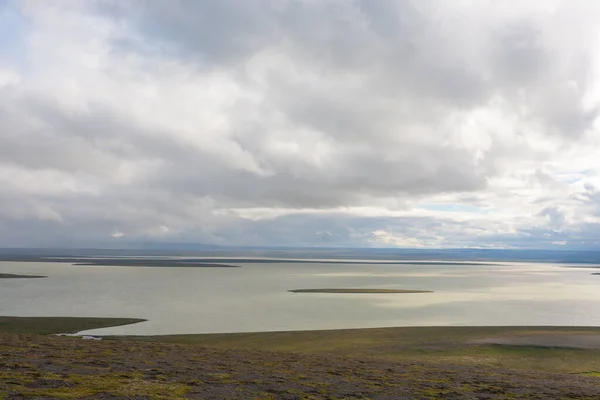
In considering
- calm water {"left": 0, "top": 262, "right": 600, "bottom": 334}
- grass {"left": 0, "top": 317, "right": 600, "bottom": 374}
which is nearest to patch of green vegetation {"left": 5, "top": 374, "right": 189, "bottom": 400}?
grass {"left": 0, "top": 317, "right": 600, "bottom": 374}

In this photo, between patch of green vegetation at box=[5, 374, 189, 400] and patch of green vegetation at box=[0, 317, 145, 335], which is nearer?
patch of green vegetation at box=[5, 374, 189, 400]

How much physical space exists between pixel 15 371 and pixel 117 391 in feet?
21.6

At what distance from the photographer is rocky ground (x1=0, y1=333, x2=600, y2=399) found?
67.2 feet

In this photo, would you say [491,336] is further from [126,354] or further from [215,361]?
[126,354]

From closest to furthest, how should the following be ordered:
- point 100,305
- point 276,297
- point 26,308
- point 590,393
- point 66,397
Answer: point 66,397
point 590,393
point 26,308
point 100,305
point 276,297

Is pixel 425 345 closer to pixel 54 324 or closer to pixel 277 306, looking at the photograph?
pixel 277 306

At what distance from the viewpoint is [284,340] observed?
4953cm

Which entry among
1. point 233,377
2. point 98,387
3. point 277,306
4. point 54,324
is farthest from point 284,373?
point 277,306

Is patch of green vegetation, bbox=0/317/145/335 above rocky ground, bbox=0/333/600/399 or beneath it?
beneath

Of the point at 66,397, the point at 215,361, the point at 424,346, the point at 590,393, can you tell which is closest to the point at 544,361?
the point at 424,346

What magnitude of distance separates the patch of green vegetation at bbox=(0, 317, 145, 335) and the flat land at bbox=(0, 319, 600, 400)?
66.2 feet

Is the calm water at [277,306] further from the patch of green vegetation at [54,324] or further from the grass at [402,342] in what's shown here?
the grass at [402,342]

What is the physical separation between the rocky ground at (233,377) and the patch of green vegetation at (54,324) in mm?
22322

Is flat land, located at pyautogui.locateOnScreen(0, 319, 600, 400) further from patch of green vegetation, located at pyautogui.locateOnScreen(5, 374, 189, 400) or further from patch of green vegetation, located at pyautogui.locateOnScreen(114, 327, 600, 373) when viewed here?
patch of green vegetation, located at pyautogui.locateOnScreen(114, 327, 600, 373)
